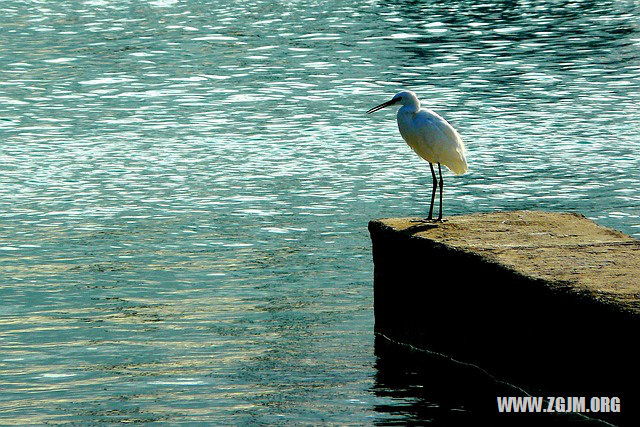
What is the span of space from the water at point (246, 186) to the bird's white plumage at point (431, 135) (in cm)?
181

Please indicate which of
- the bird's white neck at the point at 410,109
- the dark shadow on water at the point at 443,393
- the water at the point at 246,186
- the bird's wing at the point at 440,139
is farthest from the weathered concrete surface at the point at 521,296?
the bird's white neck at the point at 410,109

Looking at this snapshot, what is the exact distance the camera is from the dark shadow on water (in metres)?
9.10

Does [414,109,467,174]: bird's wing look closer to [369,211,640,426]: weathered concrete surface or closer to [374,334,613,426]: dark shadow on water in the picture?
[369,211,640,426]: weathered concrete surface

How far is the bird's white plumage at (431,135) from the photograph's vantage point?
1181 cm

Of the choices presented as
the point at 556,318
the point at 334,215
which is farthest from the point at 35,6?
the point at 556,318

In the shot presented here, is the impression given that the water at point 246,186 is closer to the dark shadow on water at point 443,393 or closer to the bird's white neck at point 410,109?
the dark shadow on water at point 443,393

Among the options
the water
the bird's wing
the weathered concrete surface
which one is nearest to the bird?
the bird's wing

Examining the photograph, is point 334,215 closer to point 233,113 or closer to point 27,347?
point 27,347

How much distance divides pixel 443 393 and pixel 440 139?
3078 millimetres

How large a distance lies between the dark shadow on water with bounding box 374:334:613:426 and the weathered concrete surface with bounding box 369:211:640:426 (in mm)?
144

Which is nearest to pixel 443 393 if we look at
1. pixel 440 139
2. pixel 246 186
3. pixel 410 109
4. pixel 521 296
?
pixel 521 296

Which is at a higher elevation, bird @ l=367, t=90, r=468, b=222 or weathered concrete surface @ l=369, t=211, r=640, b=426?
bird @ l=367, t=90, r=468, b=222

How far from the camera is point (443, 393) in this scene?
976 centimetres

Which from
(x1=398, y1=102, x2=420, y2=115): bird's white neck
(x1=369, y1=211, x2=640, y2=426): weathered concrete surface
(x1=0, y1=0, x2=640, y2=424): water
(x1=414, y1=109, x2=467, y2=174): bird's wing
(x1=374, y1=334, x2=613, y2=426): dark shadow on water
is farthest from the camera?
(x1=398, y1=102, x2=420, y2=115): bird's white neck
